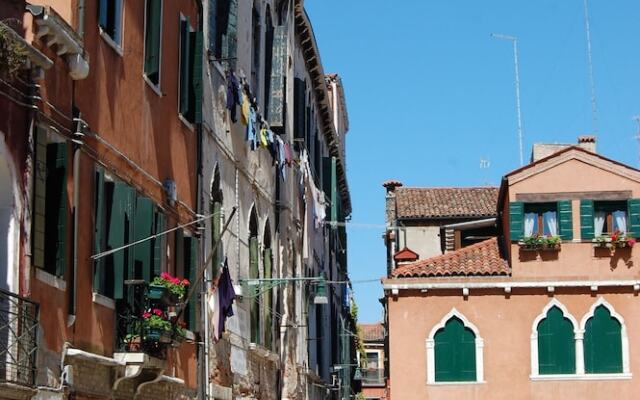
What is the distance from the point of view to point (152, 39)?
17.1 metres

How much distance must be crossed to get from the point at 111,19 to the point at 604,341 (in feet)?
57.3

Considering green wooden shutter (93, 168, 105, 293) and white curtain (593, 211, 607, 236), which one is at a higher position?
white curtain (593, 211, 607, 236)

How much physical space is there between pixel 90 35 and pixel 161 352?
14.2 feet

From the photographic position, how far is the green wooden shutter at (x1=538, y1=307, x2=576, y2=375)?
1150 inches

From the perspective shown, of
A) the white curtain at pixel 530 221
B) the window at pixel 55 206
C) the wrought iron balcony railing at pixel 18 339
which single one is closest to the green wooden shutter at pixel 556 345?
the white curtain at pixel 530 221

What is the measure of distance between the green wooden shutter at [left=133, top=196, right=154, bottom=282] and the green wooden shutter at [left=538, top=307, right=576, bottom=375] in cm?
1545

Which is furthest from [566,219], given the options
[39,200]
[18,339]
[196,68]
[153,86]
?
[18,339]

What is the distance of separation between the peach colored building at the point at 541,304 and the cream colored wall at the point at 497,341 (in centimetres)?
2

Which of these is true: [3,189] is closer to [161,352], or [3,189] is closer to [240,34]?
[161,352]

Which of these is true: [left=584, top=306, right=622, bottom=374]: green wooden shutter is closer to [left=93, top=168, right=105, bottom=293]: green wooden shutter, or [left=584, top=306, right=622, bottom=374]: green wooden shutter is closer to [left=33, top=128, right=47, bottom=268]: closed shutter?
[left=93, top=168, right=105, bottom=293]: green wooden shutter

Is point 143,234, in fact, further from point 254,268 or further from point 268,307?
point 268,307

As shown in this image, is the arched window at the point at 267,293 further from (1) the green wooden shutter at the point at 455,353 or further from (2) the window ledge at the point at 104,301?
(2) the window ledge at the point at 104,301

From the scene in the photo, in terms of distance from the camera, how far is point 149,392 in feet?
54.7

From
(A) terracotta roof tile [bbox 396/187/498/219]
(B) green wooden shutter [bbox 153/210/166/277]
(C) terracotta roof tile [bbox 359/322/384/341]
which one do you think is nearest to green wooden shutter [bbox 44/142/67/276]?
(B) green wooden shutter [bbox 153/210/166/277]
